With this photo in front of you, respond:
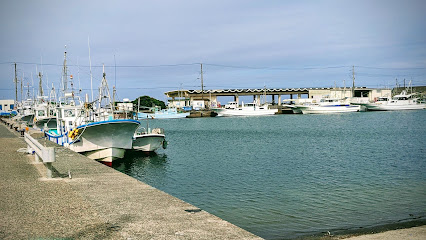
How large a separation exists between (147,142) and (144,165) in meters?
4.37

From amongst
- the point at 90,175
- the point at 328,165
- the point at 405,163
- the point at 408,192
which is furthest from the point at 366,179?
the point at 90,175

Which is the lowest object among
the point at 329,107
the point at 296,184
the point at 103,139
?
the point at 296,184

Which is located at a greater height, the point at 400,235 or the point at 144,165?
the point at 400,235

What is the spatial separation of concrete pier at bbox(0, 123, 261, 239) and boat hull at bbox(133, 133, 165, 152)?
18.0 metres

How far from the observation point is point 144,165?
2630cm

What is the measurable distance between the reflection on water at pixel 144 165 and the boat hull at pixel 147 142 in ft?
1.64

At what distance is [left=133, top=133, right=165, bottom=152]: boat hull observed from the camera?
3013 cm

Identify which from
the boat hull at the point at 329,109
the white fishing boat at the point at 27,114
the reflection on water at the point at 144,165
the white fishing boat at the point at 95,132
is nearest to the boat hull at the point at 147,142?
the reflection on water at the point at 144,165

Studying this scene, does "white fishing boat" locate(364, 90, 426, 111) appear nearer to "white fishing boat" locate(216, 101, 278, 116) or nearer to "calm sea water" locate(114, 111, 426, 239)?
"white fishing boat" locate(216, 101, 278, 116)

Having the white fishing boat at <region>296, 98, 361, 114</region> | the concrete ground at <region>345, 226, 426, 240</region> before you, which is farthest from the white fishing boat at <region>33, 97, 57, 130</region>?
the white fishing boat at <region>296, 98, 361, 114</region>

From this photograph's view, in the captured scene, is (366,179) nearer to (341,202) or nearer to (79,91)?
(341,202)

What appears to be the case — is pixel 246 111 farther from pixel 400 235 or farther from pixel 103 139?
pixel 400 235

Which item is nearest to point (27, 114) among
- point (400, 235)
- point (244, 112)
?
point (244, 112)

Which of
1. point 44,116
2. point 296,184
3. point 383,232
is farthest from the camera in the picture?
point 44,116
